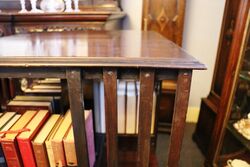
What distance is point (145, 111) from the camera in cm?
64

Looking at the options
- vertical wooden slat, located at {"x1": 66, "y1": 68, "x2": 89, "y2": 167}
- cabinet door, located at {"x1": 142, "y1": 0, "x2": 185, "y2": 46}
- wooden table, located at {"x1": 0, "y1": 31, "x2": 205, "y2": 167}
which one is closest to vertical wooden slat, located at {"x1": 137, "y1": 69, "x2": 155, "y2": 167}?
wooden table, located at {"x1": 0, "y1": 31, "x2": 205, "y2": 167}

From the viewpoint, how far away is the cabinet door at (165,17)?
1.51 meters

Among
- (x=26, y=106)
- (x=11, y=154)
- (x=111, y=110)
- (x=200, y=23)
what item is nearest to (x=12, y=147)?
(x=11, y=154)

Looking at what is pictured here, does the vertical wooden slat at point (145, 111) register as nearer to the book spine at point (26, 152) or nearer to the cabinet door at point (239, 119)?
the book spine at point (26, 152)

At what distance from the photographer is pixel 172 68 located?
0.58 metres

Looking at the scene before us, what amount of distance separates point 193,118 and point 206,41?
737mm

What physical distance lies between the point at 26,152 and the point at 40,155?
0.05 meters

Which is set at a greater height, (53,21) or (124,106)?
(53,21)

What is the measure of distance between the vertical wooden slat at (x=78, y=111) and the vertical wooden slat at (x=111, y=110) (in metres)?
0.08

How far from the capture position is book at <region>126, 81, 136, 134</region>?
1.17 meters

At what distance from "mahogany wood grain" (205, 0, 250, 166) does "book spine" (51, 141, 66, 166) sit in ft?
3.06

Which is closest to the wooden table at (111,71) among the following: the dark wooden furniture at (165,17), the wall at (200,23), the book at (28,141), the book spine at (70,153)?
the book spine at (70,153)

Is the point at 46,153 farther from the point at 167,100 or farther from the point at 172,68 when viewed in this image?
the point at 167,100

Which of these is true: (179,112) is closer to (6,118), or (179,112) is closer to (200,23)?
(6,118)
